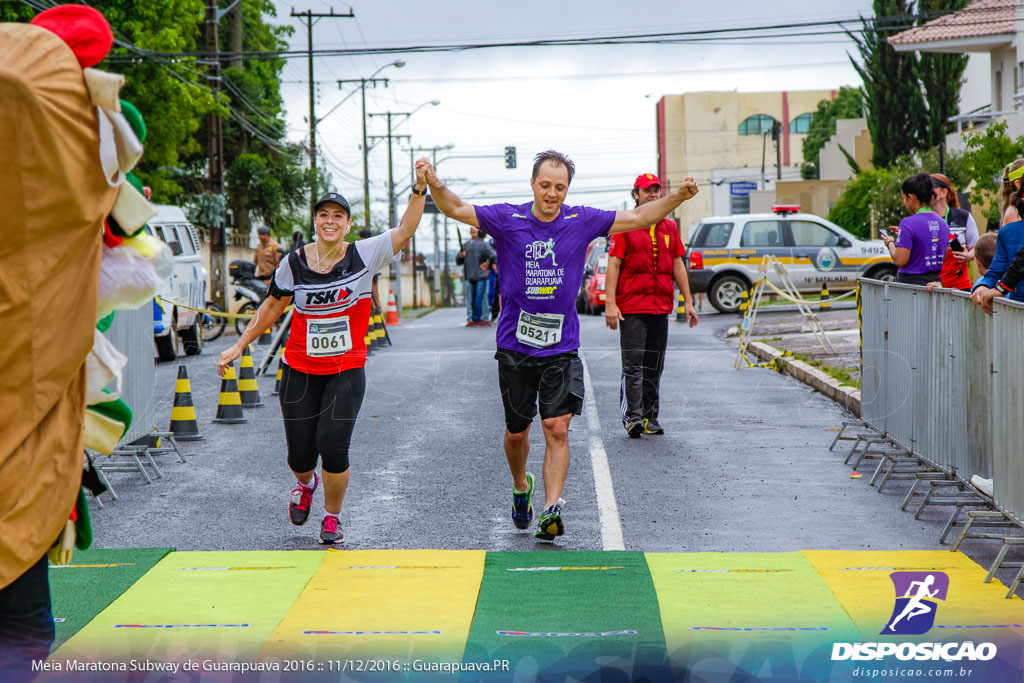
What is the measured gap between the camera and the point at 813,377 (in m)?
14.0

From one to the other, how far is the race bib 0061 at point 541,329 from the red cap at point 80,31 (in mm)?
3724

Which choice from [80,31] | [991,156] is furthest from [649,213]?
[991,156]

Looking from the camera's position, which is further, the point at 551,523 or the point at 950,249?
the point at 950,249

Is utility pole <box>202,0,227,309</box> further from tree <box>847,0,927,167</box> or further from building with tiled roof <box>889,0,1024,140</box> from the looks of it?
tree <box>847,0,927,167</box>

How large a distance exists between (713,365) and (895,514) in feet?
31.0

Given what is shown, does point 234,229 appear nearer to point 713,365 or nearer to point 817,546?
point 713,365

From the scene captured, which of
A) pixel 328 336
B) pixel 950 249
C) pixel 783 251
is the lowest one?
pixel 783 251

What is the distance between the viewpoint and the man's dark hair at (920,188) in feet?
30.8

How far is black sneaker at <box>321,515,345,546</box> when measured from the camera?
6574 millimetres

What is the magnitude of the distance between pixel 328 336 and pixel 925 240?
5194mm

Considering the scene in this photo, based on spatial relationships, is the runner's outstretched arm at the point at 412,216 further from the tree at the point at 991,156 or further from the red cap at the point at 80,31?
the tree at the point at 991,156

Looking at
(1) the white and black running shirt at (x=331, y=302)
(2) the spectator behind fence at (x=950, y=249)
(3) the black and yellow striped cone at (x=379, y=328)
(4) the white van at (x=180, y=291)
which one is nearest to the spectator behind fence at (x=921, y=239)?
(2) the spectator behind fence at (x=950, y=249)

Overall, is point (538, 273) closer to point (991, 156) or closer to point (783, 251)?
point (991, 156)

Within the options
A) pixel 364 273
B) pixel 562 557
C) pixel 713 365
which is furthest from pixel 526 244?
pixel 713 365
